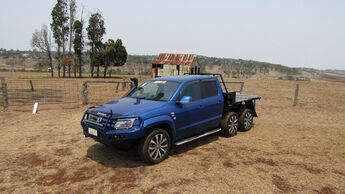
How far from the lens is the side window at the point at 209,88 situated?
6.03 meters

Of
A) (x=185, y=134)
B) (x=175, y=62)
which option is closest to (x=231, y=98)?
(x=185, y=134)

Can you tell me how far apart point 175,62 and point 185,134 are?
29.8m

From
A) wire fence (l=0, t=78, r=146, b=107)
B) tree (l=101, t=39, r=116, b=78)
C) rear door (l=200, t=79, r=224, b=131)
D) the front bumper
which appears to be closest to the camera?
the front bumper

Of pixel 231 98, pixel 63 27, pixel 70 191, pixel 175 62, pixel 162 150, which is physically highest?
pixel 63 27

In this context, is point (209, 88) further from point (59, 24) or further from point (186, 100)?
point (59, 24)

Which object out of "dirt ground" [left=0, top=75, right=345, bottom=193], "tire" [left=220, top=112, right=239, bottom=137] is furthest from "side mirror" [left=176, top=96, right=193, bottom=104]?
"tire" [left=220, top=112, right=239, bottom=137]

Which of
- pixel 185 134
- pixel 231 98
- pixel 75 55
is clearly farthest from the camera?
pixel 75 55

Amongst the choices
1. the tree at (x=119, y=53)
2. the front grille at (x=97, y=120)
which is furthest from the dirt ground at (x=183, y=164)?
the tree at (x=119, y=53)

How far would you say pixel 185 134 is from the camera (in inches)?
215

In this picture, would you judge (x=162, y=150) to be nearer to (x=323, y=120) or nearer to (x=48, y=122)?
(x=48, y=122)

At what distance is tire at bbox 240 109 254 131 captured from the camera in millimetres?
7406

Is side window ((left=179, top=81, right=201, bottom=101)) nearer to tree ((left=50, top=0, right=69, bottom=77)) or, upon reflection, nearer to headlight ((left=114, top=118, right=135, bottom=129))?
headlight ((left=114, top=118, right=135, bottom=129))

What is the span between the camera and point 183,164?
15.9ft

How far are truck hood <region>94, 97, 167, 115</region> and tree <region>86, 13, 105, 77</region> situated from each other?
32380mm
